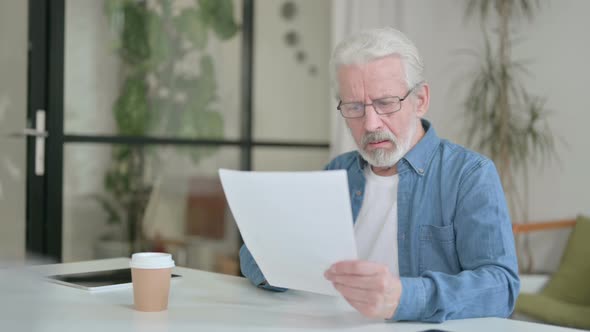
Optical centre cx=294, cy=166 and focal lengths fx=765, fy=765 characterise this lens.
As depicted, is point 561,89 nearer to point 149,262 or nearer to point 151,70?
point 151,70

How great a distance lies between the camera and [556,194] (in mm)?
4289

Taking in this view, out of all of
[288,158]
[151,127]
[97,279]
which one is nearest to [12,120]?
[151,127]

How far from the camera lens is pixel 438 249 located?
188 centimetres

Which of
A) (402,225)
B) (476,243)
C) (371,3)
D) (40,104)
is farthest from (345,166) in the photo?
(371,3)

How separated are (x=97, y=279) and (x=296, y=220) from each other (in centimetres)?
75

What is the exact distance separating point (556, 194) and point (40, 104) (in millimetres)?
2803

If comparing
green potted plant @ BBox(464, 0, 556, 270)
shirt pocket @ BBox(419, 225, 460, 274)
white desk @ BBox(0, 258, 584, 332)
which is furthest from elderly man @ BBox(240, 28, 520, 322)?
green potted plant @ BBox(464, 0, 556, 270)

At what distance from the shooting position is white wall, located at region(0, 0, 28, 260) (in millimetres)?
3635

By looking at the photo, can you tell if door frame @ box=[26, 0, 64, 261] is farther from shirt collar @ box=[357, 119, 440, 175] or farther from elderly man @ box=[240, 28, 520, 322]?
shirt collar @ box=[357, 119, 440, 175]

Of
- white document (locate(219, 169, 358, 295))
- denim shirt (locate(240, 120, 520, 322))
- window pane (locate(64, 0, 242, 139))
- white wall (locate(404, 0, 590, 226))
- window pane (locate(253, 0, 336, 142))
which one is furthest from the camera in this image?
window pane (locate(253, 0, 336, 142))

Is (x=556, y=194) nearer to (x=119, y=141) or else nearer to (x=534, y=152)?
(x=534, y=152)

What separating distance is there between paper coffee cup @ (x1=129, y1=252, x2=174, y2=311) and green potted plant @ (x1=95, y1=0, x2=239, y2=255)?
2.57 m

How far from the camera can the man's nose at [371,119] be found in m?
1.91

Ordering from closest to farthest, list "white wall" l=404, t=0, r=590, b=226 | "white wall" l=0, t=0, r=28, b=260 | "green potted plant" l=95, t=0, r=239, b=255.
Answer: "white wall" l=0, t=0, r=28, b=260, "green potted plant" l=95, t=0, r=239, b=255, "white wall" l=404, t=0, r=590, b=226
